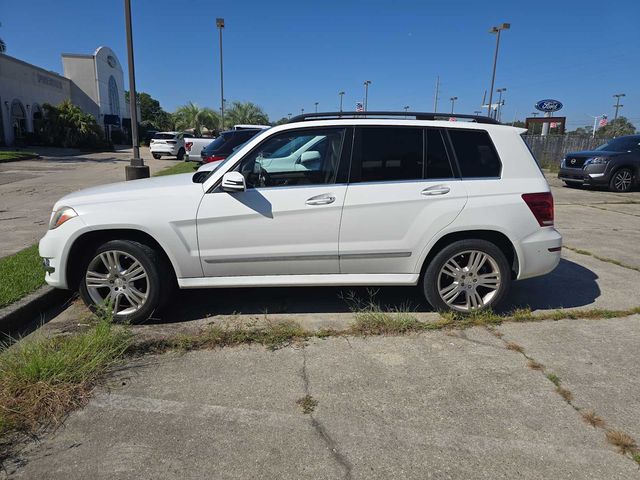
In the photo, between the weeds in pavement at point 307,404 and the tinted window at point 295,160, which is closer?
the weeds in pavement at point 307,404

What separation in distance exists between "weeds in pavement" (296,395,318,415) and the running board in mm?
1288

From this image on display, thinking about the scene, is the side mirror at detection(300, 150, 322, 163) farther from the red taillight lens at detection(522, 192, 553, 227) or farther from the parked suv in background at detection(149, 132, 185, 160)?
the parked suv in background at detection(149, 132, 185, 160)

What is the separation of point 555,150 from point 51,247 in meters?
26.2

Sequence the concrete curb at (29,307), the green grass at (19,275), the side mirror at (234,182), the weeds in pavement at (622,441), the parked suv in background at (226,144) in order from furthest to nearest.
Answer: the parked suv in background at (226,144) → the green grass at (19,275) → the concrete curb at (29,307) → the side mirror at (234,182) → the weeds in pavement at (622,441)

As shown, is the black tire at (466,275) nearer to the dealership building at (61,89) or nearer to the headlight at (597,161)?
the headlight at (597,161)

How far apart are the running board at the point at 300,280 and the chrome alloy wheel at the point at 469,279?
1.03 ft

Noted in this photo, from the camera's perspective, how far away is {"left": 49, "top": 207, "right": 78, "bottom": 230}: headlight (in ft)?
13.1

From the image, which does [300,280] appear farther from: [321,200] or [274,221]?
[321,200]

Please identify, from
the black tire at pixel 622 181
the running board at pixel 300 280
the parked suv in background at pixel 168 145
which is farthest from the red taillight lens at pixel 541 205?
the parked suv in background at pixel 168 145

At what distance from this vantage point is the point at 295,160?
434 centimetres

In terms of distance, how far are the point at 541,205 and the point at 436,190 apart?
100cm

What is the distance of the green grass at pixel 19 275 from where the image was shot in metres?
4.35

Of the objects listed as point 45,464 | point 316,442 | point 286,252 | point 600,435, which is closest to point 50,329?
point 45,464

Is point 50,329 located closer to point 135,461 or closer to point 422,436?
point 135,461
